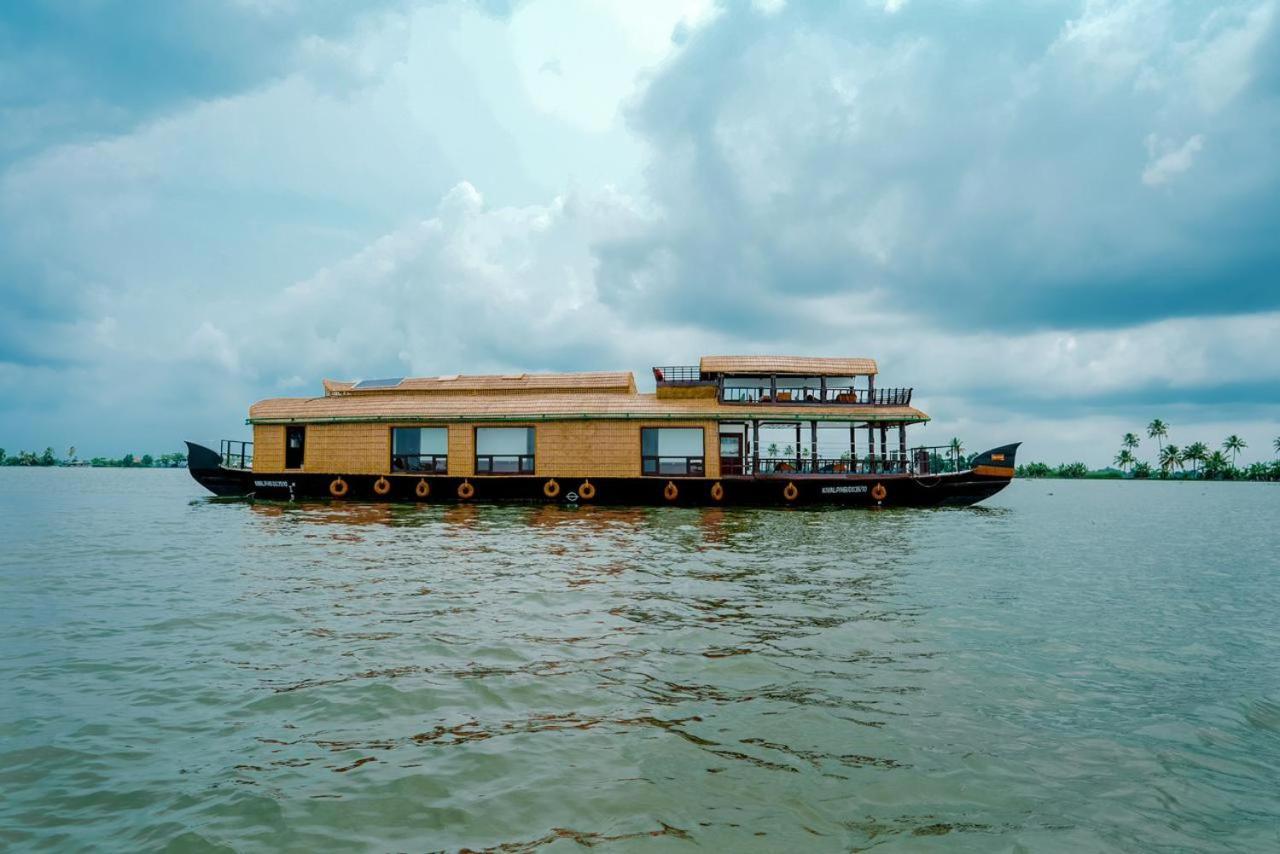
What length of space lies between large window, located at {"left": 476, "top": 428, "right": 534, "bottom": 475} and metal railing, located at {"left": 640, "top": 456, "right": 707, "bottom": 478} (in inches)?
180

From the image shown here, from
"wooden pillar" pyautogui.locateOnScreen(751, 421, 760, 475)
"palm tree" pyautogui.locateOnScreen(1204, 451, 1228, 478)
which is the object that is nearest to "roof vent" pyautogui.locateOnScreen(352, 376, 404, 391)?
"wooden pillar" pyautogui.locateOnScreen(751, 421, 760, 475)

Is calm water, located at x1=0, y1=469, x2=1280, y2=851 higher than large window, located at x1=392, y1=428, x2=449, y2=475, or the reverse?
large window, located at x1=392, y1=428, x2=449, y2=475

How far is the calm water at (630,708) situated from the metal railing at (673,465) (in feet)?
44.8

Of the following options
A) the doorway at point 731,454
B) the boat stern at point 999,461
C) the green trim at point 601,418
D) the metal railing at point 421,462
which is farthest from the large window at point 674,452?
the boat stern at point 999,461

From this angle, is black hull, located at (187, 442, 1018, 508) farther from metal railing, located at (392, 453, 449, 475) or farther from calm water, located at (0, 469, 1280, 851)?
calm water, located at (0, 469, 1280, 851)

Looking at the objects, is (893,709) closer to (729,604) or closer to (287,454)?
(729,604)

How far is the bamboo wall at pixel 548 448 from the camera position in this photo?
1014 inches

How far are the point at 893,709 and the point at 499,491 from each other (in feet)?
72.2

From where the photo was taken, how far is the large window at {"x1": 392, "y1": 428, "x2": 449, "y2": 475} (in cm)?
2758

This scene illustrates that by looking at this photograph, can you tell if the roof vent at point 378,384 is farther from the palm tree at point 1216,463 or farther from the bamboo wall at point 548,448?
the palm tree at point 1216,463

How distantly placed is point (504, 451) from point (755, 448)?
9.86 meters

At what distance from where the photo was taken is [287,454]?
93.5 ft

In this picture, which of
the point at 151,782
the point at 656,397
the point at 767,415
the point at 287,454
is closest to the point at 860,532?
the point at 767,415

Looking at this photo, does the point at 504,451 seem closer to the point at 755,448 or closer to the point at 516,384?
the point at 516,384
